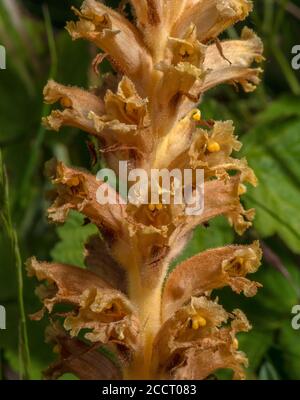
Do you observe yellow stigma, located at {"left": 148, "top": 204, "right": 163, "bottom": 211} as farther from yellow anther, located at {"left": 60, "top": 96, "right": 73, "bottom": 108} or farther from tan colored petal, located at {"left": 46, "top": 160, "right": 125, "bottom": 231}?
yellow anther, located at {"left": 60, "top": 96, "right": 73, "bottom": 108}

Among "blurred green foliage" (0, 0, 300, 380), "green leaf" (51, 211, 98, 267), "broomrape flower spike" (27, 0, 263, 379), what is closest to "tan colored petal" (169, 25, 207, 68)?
"broomrape flower spike" (27, 0, 263, 379)

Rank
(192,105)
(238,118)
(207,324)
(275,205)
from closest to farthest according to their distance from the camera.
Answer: (207,324)
(192,105)
(275,205)
(238,118)

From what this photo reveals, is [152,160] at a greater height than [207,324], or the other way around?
[152,160]

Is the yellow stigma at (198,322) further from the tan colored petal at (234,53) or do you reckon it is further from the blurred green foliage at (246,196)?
the tan colored petal at (234,53)

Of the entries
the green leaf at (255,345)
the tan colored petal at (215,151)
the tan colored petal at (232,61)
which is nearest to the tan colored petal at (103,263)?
the tan colored petal at (215,151)

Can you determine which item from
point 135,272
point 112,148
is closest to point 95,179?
point 112,148
